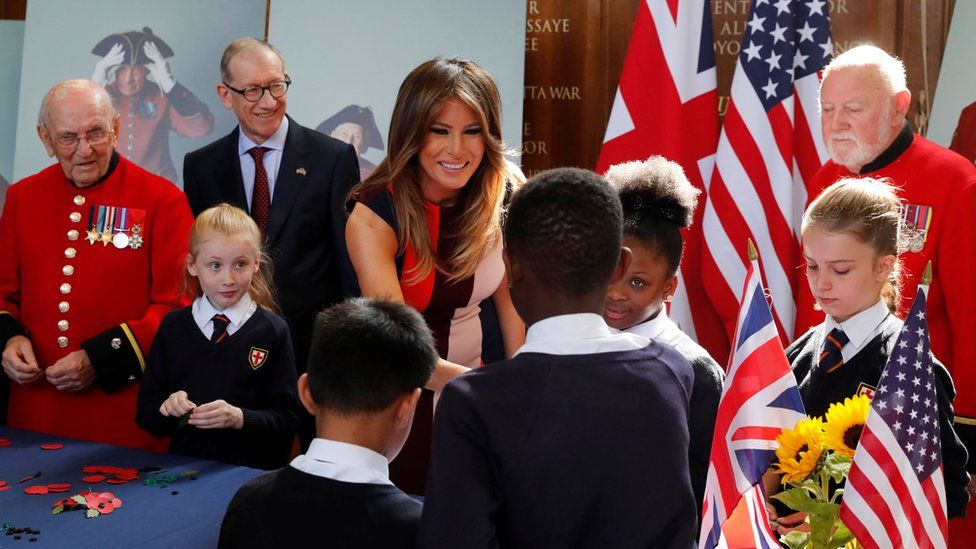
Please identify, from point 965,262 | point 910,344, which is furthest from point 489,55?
point 910,344

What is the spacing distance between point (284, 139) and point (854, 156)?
1.99 meters

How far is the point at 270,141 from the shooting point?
149 inches

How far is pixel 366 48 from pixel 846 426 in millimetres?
3468

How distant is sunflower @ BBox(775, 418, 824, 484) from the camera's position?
5.41 feet

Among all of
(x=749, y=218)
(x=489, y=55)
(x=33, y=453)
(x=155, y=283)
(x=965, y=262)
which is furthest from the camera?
(x=489, y=55)

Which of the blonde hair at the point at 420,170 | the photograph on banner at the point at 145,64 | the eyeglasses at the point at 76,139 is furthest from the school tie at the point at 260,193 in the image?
the photograph on banner at the point at 145,64

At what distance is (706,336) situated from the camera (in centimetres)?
425

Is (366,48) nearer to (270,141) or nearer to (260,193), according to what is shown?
(270,141)

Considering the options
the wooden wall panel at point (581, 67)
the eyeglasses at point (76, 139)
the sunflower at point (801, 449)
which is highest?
the wooden wall panel at point (581, 67)

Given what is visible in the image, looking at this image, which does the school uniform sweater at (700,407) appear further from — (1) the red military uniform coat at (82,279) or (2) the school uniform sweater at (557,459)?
(1) the red military uniform coat at (82,279)

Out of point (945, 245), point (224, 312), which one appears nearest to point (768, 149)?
point (945, 245)

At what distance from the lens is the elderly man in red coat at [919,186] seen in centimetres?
303

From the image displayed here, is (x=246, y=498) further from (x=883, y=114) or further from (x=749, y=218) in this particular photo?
(x=749, y=218)

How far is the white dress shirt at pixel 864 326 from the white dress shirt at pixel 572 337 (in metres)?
1.07
